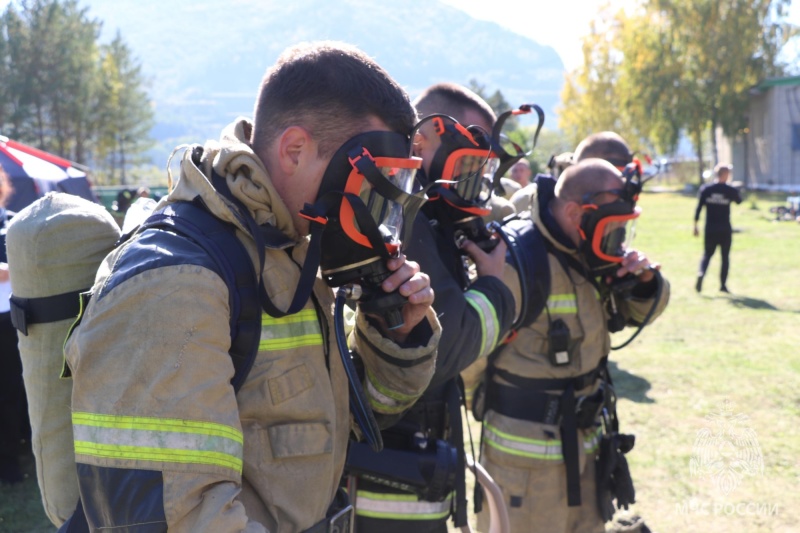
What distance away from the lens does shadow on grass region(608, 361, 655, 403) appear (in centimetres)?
720

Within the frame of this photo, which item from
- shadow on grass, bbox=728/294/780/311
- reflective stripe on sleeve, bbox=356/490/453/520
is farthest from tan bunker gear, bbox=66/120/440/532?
shadow on grass, bbox=728/294/780/311

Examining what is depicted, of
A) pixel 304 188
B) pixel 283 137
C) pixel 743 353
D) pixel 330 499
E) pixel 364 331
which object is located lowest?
pixel 743 353

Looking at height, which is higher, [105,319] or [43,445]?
[105,319]

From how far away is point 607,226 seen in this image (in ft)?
11.1

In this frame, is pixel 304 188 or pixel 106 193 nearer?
pixel 304 188

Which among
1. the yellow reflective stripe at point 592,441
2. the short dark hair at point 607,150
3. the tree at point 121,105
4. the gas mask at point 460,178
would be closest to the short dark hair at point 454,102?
the gas mask at point 460,178

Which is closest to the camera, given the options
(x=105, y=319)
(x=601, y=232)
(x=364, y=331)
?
(x=105, y=319)

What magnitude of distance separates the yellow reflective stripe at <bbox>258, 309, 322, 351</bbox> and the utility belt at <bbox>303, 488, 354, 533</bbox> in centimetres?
39

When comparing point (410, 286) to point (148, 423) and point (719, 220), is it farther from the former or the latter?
point (719, 220)

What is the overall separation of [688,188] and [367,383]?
140 ft

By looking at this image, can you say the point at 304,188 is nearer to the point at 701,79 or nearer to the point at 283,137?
the point at 283,137

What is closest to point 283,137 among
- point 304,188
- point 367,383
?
point 304,188

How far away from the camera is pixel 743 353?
861 centimetres

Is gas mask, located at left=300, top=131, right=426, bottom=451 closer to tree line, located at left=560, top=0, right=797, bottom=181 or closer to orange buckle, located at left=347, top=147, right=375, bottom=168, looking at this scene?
orange buckle, located at left=347, top=147, right=375, bottom=168
